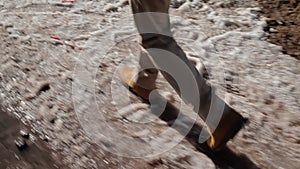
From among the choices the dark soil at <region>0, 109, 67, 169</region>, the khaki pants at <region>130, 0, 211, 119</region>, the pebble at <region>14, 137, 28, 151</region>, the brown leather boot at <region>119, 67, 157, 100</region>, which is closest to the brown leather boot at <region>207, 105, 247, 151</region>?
the khaki pants at <region>130, 0, 211, 119</region>

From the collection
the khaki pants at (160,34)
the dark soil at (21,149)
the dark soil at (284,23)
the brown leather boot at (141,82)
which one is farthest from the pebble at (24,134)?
the dark soil at (284,23)

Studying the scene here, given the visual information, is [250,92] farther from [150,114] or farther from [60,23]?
[60,23]

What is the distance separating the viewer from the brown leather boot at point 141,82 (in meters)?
2.65

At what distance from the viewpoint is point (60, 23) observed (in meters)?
3.60

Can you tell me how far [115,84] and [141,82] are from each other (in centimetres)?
32

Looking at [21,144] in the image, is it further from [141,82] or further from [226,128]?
[226,128]

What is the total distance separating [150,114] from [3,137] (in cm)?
86

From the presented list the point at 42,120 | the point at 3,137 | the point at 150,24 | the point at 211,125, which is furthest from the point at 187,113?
the point at 3,137

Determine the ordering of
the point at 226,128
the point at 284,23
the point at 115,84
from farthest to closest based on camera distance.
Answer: the point at 284,23, the point at 115,84, the point at 226,128

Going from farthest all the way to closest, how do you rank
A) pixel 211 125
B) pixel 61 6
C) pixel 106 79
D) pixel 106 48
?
pixel 61 6 < pixel 106 48 < pixel 106 79 < pixel 211 125

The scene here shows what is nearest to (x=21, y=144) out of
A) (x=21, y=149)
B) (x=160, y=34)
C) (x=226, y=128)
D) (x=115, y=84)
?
(x=21, y=149)

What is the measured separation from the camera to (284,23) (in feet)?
11.4

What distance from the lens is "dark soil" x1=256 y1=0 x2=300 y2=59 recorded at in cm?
326

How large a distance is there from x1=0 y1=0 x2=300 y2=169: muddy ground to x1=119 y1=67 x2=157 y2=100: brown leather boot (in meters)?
0.08
